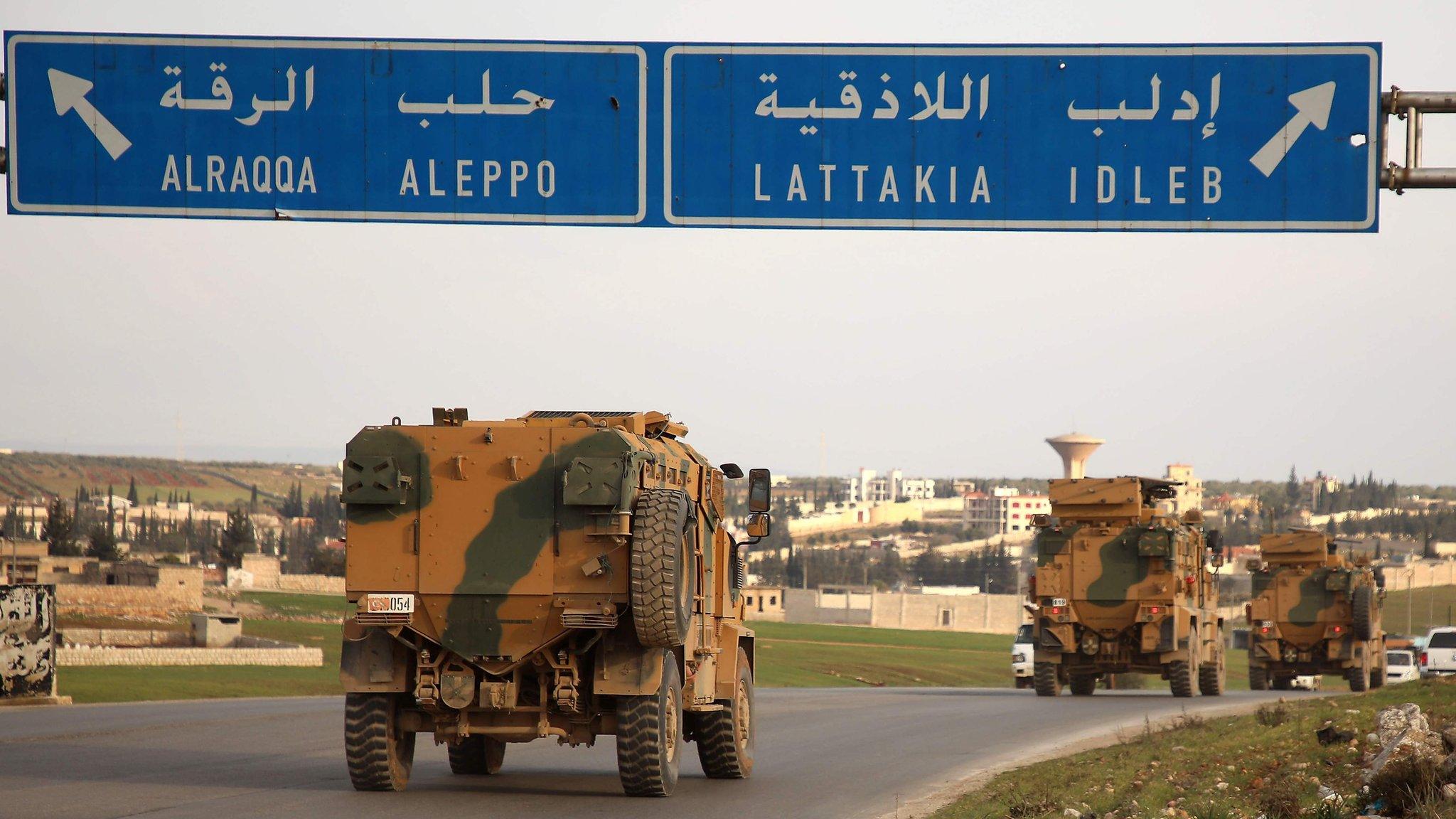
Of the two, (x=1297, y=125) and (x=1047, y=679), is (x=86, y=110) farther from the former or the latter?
(x=1047, y=679)

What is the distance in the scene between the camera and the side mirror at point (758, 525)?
1584cm

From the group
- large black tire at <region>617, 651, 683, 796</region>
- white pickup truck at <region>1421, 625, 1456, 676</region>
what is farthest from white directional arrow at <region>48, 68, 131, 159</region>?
white pickup truck at <region>1421, 625, 1456, 676</region>

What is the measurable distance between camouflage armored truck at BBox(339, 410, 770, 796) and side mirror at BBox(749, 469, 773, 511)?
2005mm

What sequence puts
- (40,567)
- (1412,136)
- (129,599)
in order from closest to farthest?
(1412,136)
(129,599)
(40,567)

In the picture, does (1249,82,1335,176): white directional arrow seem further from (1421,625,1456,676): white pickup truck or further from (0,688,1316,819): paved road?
(1421,625,1456,676): white pickup truck

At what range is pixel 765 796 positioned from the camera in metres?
13.8

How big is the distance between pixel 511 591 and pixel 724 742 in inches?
123

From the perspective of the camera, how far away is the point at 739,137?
12062 millimetres

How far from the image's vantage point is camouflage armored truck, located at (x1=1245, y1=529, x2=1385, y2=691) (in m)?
36.7

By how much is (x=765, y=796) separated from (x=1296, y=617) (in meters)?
26.3

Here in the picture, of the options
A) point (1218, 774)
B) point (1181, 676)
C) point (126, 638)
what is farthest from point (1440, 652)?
point (126, 638)

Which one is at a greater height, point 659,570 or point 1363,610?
point 659,570

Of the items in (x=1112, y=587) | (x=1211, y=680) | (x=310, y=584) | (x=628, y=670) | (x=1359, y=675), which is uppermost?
(x=628, y=670)

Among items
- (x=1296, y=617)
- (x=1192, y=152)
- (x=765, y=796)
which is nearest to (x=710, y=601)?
(x=765, y=796)
